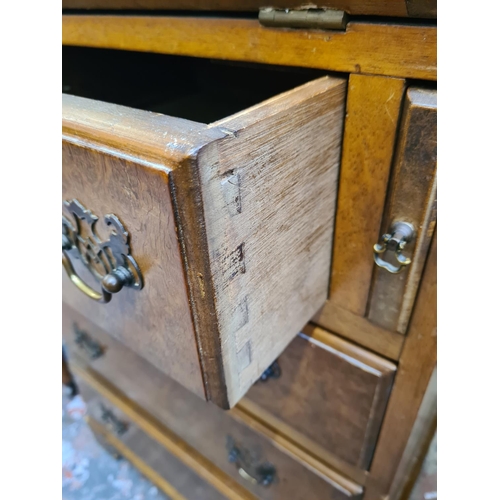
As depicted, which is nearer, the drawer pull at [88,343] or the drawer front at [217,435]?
the drawer front at [217,435]

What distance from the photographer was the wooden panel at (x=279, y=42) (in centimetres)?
28

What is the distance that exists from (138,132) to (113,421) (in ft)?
2.54

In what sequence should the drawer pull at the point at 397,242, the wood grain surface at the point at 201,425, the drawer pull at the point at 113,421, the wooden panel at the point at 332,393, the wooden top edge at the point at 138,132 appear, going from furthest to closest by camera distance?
the drawer pull at the point at 113,421 < the wood grain surface at the point at 201,425 < the wooden panel at the point at 332,393 < the drawer pull at the point at 397,242 < the wooden top edge at the point at 138,132

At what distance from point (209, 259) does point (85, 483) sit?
96cm

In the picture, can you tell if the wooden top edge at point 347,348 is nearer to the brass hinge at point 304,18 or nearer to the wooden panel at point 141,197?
the wooden panel at point 141,197

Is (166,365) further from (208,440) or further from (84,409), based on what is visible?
(84,409)

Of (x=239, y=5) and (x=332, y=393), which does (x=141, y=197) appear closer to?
(x=239, y=5)

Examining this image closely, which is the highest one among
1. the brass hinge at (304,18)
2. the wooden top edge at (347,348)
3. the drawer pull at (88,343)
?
the brass hinge at (304,18)

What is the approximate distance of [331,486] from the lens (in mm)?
568

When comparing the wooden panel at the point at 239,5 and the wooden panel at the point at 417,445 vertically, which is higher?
the wooden panel at the point at 239,5

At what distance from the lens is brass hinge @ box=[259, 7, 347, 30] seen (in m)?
0.29

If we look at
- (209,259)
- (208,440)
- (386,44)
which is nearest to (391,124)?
(386,44)

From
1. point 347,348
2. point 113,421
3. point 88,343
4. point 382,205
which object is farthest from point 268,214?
point 113,421

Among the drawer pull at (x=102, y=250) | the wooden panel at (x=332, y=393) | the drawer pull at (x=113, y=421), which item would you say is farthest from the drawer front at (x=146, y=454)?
the drawer pull at (x=102, y=250)
